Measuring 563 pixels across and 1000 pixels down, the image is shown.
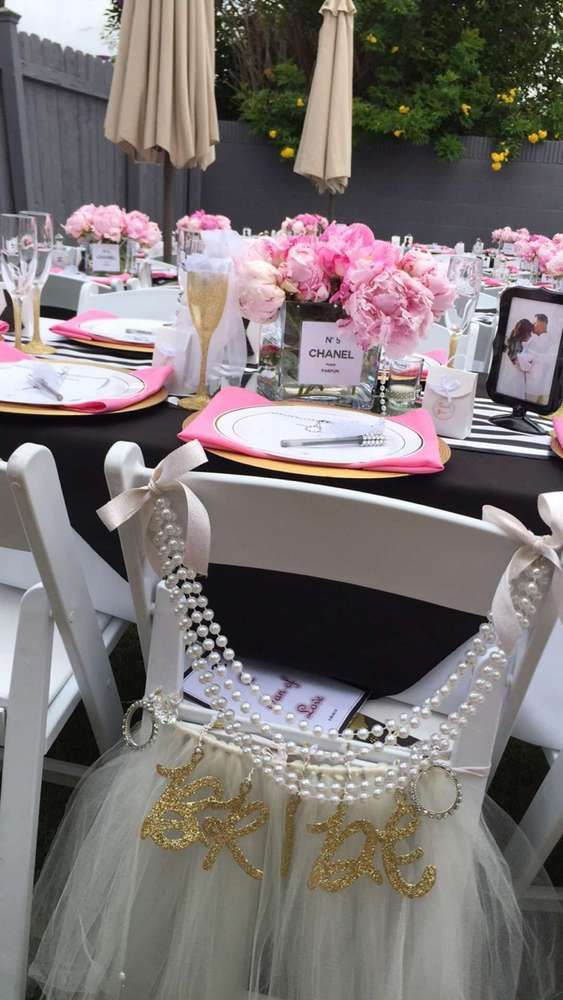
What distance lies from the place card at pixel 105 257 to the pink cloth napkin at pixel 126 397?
70.2 inches

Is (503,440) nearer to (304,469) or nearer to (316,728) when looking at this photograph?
(304,469)

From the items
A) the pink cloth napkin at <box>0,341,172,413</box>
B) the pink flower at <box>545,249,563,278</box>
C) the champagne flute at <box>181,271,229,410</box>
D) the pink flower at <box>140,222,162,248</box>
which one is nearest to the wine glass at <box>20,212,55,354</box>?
the pink cloth napkin at <box>0,341,172,413</box>

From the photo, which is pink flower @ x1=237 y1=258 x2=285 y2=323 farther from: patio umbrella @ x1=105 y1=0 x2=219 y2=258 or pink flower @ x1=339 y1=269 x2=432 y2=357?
patio umbrella @ x1=105 y1=0 x2=219 y2=258

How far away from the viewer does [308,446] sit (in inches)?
46.6

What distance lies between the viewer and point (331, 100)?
5.04m

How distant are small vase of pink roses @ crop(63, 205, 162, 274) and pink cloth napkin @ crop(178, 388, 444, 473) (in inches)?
83.1

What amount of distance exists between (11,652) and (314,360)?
74 centimetres

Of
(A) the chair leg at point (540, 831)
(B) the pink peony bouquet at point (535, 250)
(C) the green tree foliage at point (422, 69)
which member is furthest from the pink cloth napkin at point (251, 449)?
(C) the green tree foliage at point (422, 69)

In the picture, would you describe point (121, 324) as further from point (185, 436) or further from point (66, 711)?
point (66, 711)

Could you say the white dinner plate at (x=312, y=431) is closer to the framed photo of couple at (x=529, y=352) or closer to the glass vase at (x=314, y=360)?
the glass vase at (x=314, y=360)

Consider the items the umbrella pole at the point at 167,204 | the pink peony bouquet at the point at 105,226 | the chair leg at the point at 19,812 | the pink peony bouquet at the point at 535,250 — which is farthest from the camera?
the umbrella pole at the point at 167,204

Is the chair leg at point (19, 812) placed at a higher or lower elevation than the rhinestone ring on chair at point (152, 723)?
lower

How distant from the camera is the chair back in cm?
77

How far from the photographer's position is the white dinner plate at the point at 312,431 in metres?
1.14
